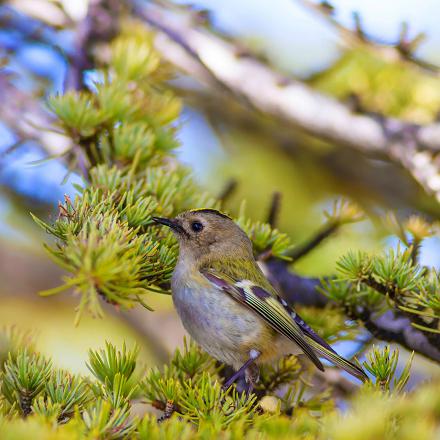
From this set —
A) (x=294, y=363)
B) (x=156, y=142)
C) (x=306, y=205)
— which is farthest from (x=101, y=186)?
(x=306, y=205)

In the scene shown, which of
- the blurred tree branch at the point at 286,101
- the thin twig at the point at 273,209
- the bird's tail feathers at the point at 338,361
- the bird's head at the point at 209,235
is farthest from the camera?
the blurred tree branch at the point at 286,101

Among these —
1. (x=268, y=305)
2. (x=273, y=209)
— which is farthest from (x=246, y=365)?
(x=273, y=209)

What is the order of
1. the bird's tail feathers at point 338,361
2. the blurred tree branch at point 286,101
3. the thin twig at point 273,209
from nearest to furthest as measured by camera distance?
the bird's tail feathers at point 338,361 → the thin twig at point 273,209 → the blurred tree branch at point 286,101

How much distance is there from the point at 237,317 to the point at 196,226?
11.7 inches

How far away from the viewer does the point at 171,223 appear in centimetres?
152

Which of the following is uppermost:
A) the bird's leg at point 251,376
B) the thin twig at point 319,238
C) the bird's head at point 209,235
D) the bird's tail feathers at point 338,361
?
the thin twig at point 319,238

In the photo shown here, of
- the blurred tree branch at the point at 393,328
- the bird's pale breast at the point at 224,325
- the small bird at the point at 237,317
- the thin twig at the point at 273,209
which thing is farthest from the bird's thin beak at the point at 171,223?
the blurred tree branch at the point at 393,328

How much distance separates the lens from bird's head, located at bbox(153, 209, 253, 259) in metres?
1.61

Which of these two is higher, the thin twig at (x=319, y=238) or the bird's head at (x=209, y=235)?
the thin twig at (x=319, y=238)

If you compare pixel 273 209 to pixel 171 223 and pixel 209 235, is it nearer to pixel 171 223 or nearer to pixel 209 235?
pixel 209 235

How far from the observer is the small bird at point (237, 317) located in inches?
57.3

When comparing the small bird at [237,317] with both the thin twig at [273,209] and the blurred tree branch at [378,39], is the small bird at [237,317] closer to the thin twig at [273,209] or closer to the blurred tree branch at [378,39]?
the thin twig at [273,209]

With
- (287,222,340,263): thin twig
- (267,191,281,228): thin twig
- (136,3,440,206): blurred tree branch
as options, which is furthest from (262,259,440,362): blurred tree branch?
(136,3,440,206): blurred tree branch

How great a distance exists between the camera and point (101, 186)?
Answer: 1.44m
